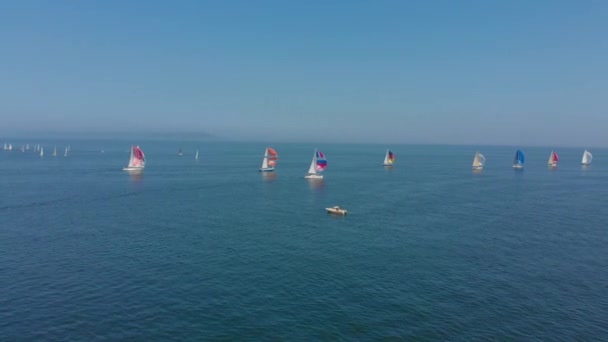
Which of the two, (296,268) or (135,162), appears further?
(135,162)

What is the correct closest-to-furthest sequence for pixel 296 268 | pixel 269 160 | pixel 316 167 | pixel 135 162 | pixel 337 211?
pixel 296 268 → pixel 337 211 → pixel 316 167 → pixel 135 162 → pixel 269 160

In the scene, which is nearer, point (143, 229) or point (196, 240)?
point (196, 240)

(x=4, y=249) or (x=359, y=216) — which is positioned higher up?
(x=359, y=216)

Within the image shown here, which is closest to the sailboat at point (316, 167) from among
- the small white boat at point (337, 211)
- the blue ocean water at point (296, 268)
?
the blue ocean water at point (296, 268)

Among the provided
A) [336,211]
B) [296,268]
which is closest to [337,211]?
[336,211]

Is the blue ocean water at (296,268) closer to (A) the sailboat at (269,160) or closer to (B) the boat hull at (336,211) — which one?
(B) the boat hull at (336,211)

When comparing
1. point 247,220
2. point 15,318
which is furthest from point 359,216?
point 15,318

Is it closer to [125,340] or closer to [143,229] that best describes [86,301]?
[125,340]

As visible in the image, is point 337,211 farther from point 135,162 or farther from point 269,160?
point 135,162
